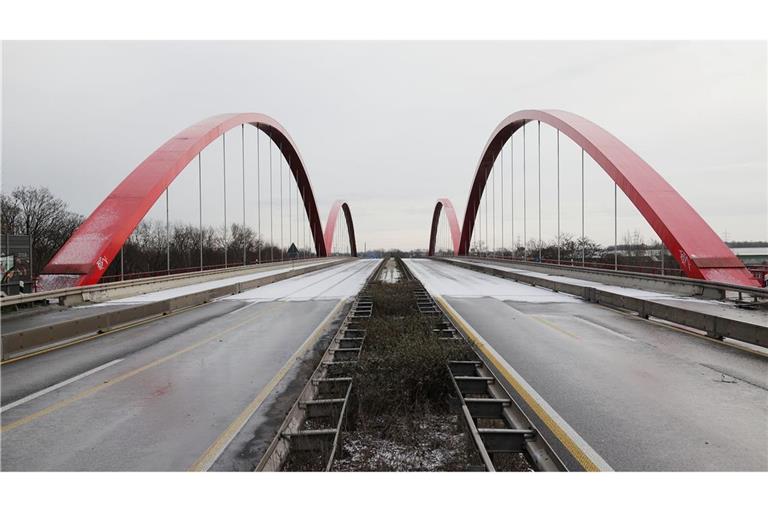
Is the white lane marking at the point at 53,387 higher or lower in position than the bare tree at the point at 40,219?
lower

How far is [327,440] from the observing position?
14.2ft

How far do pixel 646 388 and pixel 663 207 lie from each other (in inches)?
635

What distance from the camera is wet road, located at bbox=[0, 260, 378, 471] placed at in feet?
14.2

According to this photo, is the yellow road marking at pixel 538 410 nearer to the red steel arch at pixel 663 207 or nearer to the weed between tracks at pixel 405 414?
the weed between tracks at pixel 405 414

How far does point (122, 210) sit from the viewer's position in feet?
65.6

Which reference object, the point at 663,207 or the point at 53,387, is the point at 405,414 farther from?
the point at 663,207

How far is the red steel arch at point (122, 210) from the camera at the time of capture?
17266mm

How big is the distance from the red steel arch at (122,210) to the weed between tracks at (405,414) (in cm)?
1455

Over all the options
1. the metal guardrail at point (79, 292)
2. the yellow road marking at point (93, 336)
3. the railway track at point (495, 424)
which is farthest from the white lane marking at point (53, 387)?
the metal guardrail at point (79, 292)

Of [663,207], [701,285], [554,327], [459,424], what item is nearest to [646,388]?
[459,424]

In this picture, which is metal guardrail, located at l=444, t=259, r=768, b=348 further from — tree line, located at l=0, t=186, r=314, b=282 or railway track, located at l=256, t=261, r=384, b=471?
tree line, located at l=0, t=186, r=314, b=282

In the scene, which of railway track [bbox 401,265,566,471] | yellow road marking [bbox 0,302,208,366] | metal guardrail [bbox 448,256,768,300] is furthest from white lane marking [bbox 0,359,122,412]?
metal guardrail [bbox 448,256,768,300]

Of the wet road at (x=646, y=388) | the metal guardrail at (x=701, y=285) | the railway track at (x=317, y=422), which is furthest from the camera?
the metal guardrail at (x=701, y=285)

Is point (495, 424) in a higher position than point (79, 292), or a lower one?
lower
